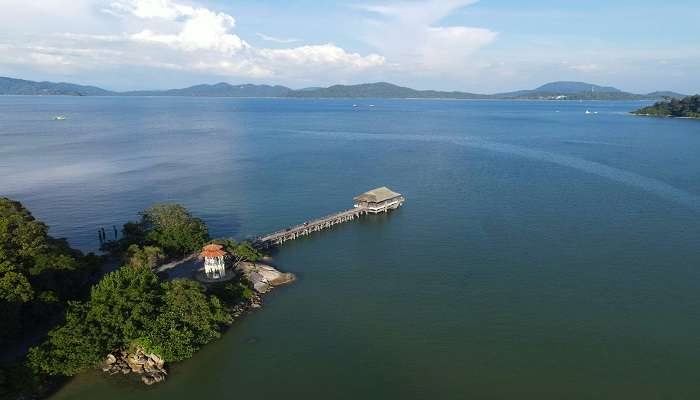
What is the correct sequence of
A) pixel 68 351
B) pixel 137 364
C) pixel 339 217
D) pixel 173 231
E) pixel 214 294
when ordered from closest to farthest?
pixel 68 351 → pixel 137 364 → pixel 214 294 → pixel 173 231 → pixel 339 217

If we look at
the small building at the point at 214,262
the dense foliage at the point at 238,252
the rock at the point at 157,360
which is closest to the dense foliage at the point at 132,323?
the rock at the point at 157,360

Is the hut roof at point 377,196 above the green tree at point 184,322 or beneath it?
above

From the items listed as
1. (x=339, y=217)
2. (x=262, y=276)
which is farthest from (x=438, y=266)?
(x=339, y=217)

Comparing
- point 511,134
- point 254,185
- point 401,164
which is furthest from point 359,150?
point 511,134

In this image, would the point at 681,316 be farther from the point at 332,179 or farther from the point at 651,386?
the point at 332,179

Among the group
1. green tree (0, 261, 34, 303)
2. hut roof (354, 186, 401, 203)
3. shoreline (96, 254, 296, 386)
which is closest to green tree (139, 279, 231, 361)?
shoreline (96, 254, 296, 386)

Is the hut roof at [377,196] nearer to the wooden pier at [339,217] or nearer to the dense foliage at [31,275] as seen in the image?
the wooden pier at [339,217]

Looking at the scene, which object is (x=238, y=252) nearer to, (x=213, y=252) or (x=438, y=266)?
(x=213, y=252)
